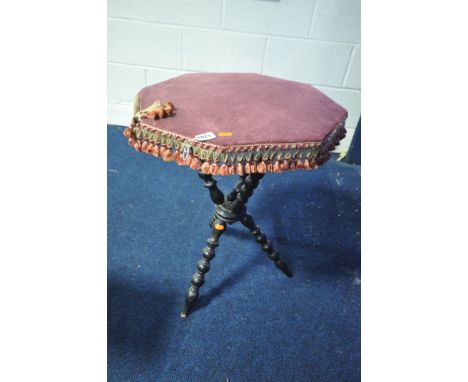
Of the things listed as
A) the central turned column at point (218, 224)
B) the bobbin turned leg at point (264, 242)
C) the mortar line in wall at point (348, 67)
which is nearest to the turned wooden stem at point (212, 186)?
the central turned column at point (218, 224)

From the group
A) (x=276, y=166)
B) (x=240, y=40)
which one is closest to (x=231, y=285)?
(x=276, y=166)

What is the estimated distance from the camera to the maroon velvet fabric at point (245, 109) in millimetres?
705

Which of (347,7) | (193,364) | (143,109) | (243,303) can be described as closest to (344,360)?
(243,303)

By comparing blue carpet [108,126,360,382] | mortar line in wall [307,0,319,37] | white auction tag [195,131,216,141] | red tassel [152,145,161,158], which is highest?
mortar line in wall [307,0,319,37]

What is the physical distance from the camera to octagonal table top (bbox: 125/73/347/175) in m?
0.68

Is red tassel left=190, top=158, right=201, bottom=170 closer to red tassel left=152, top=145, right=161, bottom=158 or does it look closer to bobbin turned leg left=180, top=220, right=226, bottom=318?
red tassel left=152, top=145, right=161, bottom=158

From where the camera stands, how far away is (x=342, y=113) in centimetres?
85

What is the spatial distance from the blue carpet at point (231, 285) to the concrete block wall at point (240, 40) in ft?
1.94

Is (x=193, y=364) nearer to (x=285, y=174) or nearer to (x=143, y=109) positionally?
(x=143, y=109)

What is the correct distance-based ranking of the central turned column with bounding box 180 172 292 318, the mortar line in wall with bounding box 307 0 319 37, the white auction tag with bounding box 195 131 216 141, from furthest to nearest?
the mortar line in wall with bounding box 307 0 319 37
the central turned column with bounding box 180 172 292 318
the white auction tag with bounding box 195 131 216 141

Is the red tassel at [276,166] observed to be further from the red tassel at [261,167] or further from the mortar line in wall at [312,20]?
the mortar line in wall at [312,20]

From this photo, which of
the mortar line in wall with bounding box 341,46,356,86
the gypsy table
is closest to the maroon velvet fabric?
the gypsy table

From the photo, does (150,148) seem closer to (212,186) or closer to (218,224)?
(212,186)
